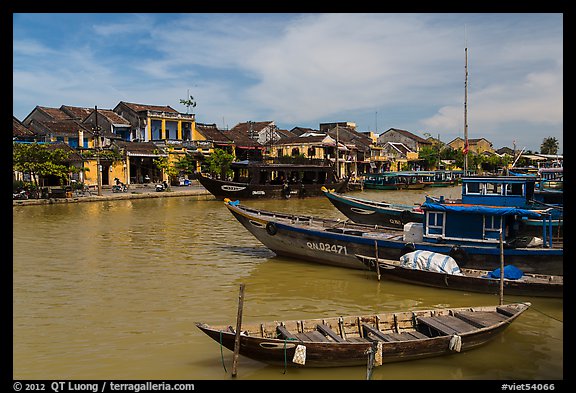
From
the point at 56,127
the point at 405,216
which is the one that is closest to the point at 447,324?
the point at 405,216

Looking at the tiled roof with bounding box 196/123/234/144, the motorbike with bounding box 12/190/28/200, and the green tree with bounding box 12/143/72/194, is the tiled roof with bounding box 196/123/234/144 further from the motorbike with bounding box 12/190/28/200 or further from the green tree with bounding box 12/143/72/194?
the motorbike with bounding box 12/190/28/200

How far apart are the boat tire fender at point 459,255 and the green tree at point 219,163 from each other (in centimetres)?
3354

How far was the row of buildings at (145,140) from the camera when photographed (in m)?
43.6

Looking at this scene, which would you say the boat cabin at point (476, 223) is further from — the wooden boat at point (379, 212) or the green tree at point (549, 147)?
the green tree at point (549, 147)

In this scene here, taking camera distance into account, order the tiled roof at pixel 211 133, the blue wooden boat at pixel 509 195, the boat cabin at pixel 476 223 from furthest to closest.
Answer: the tiled roof at pixel 211 133 → the blue wooden boat at pixel 509 195 → the boat cabin at pixel 476 223

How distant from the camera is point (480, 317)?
9.44m

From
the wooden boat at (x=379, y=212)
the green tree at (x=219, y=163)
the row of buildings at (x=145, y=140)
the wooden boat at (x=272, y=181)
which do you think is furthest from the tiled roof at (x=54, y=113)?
the wooden boat at (x=379, y=212)

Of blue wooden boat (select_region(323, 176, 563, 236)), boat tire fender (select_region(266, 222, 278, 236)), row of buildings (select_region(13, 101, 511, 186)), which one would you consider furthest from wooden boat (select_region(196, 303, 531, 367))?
row of buildings (select_region(13, 101, 511, 186))

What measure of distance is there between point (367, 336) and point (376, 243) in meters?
5.41

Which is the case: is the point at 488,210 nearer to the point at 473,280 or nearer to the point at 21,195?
the point at 473,280
